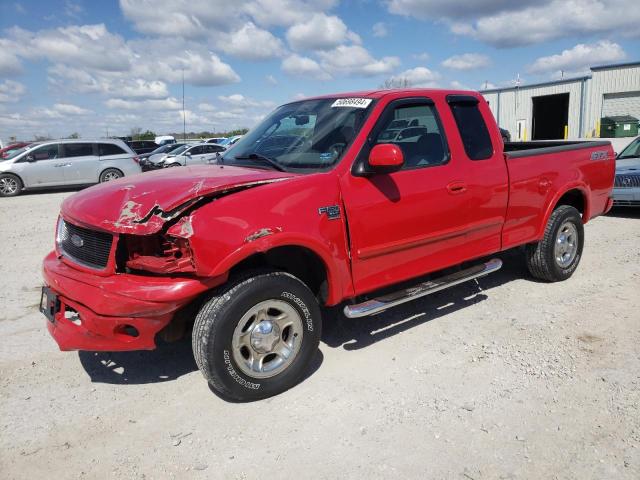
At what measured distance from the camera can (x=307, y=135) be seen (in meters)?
4.11

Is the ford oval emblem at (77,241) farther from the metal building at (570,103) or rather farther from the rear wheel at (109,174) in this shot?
the metal building at (570,103)

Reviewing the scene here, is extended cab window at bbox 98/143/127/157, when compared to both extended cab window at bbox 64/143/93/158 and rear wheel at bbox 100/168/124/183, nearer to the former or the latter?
extended cab window at bbox 64/143/93/158

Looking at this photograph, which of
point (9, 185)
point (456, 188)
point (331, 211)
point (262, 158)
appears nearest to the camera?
point (331, 211)

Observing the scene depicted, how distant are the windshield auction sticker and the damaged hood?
0.87 m

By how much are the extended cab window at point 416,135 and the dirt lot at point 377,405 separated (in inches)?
58.9

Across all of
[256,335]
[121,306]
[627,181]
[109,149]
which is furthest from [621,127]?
[121,306]

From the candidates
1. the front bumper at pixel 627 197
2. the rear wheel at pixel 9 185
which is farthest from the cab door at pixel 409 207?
the rear wheel at pixel 9 185

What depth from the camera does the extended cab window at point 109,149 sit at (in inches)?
682

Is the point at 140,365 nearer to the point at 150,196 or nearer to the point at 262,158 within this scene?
the point at 150,196

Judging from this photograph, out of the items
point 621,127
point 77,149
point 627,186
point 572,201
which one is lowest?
point 621,127

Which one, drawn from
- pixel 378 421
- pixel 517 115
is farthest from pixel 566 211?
pixel 517 115

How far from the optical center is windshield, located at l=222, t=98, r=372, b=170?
3881 millimetres

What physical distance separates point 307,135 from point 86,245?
5.99ft

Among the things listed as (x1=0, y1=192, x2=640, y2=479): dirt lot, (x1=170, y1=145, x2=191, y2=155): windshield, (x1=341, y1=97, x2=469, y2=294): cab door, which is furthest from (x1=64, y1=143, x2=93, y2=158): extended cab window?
(x1=341, y1=97, x2=469, y2=294): cab door
